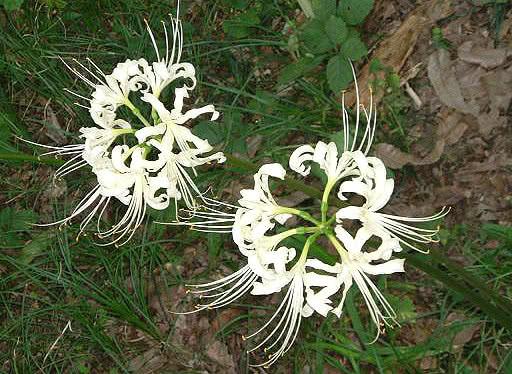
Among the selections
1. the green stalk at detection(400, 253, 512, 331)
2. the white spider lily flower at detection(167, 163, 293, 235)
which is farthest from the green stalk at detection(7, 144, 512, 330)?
the white spider lily flower at detection(167, 163, 293, 235)

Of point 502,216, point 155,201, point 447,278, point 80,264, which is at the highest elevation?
point 447,278

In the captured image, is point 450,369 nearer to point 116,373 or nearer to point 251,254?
point 251,254

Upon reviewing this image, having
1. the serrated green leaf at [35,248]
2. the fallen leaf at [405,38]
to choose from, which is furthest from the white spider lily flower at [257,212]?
the serrated green leaf at [35,248]

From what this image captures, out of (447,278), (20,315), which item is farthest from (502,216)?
(20,315)

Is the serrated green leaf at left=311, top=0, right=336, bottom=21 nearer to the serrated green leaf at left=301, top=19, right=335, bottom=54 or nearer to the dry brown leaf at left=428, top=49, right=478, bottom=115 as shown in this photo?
the serrated green leaf at left=301, top=19, right=335, bottom=54

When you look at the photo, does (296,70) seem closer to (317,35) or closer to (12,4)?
(317,35)

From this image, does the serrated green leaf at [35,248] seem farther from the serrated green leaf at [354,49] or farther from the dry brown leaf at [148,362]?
the serrated green leaf at [354,49]

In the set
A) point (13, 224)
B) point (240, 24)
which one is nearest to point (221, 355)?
point (13, 224)

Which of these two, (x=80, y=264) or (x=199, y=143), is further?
(x=80, y=264)
